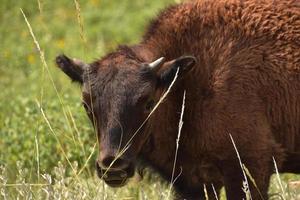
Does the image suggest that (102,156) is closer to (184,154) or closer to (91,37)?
(184,154)

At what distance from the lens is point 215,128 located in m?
8.73

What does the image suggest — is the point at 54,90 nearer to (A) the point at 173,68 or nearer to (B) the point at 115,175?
(A) the point at 173,68

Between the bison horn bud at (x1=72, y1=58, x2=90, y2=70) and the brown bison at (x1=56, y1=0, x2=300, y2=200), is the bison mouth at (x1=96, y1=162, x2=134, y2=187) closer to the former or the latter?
the brown bison at (x1=56, y1=0, x2=300, y2=200)

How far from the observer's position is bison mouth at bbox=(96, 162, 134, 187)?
813 cm

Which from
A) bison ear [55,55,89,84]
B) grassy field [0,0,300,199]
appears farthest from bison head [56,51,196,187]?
grassy field [0,0,300,199]

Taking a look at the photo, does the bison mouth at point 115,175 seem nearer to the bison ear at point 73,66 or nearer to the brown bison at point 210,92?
the brown bison at point 210,92

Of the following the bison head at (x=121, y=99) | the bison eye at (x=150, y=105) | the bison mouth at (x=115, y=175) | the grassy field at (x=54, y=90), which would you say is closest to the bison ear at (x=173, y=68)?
the bison head at (x=121, y=99)

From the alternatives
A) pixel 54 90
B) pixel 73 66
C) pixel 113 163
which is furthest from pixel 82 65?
pixel 54 90

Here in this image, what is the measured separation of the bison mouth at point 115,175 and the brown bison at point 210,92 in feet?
0.14

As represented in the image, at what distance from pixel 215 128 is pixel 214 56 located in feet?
2.32

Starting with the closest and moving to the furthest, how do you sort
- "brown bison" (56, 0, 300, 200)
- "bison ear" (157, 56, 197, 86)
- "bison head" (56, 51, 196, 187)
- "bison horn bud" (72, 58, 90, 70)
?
1. "bison head" (56, 51, 196, 187)
2. "brown bison" (56, 0, 300, 200)
3. "bison ear" (157, 56, 197, 86)
4. "bison horn bud" (72, 58, 90, 70)

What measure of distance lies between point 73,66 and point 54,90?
22.4 feet

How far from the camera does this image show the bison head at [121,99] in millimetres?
8211

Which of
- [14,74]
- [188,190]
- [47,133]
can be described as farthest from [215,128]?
[14,74]
